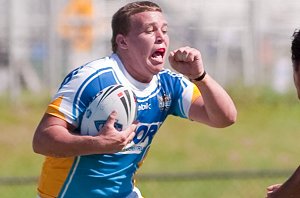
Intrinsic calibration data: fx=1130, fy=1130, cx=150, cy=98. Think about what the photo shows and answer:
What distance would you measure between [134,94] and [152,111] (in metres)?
0.19

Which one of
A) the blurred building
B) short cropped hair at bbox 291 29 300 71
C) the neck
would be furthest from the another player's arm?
the blurred building

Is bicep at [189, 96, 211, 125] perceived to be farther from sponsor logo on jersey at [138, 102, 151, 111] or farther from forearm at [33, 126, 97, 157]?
forearm at [33, 126, 97, 157]

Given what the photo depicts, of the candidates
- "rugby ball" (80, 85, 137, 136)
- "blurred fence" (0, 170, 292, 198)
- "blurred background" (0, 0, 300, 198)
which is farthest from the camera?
"blurred background" (0, 0, 300, 198)

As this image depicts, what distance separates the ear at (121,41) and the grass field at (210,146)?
4847mm

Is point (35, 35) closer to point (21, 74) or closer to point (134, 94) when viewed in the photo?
point (21, 74)

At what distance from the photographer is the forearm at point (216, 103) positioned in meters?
6.01

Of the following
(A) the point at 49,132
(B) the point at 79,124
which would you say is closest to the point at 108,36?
(B) the point at 79,124

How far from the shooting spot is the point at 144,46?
588 cm

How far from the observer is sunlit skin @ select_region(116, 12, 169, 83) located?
5.89 metres

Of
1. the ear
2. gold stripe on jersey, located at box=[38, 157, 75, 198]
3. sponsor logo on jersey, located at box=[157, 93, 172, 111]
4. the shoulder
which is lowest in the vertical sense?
gold stripe on jersey, located at box=[38, 157, 75, 198]

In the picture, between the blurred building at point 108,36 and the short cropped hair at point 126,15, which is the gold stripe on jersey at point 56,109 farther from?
the blurred building at point 108,36

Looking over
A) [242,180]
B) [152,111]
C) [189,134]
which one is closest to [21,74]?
[189,134]

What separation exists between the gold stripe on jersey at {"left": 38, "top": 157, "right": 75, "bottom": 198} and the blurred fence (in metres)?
4.45

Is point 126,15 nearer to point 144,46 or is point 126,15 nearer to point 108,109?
point 144,46
